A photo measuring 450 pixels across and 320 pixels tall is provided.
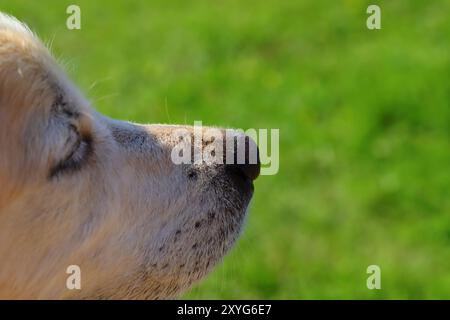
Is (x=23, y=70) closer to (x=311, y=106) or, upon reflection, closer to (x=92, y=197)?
(x=92, y=197)

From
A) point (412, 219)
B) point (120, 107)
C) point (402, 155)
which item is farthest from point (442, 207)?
point (120, 107)

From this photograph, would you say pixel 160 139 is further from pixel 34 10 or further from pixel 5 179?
pixel 34 10

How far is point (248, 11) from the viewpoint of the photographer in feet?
36.1

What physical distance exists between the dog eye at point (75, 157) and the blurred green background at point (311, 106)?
198 centimetres

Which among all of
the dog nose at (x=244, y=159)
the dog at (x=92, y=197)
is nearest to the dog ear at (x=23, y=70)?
the dog at (x=92, y=197)

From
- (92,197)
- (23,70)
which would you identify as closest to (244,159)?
(92,197)

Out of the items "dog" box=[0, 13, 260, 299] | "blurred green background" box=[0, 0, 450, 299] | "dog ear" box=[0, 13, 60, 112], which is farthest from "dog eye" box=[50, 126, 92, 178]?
"blurred green background" box=[0, 0, 450, 299]

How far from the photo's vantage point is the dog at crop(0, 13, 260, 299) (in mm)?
3885

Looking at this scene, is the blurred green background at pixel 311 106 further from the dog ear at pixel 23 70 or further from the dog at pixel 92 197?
the dog ear at pixel 23 70

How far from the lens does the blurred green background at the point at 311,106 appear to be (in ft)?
23.8

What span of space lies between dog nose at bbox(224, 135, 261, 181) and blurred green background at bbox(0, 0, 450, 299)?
163 centimetres

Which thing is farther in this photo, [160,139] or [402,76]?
[402,76]

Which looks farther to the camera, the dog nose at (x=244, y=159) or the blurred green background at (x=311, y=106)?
the blurred green background at (x=311, y=106)
